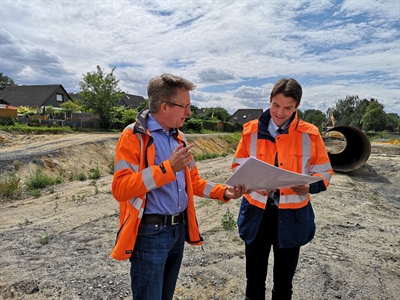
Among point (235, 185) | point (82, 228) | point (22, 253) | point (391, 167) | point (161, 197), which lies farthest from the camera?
point (391, 167)

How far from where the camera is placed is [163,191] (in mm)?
2086

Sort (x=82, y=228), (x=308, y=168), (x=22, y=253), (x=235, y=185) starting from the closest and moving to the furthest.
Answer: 1. (x=235, y=185)
2. (x=308, y=168)
3. (x=22, y=253)
4. (x=82, y=228)

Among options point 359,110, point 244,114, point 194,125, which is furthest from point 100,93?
point 359,110

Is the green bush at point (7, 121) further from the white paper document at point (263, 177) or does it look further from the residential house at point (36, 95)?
the residential house at point (36, 95)

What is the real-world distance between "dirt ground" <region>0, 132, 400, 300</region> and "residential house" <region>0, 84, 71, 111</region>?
127ft

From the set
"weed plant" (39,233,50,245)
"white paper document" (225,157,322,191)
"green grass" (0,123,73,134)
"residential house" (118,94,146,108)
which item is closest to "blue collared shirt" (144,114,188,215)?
"white paper document" (225,157,322,191)

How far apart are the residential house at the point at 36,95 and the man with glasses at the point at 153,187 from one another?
45457 mm

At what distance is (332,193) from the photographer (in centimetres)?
906

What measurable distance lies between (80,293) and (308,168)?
8.77ft

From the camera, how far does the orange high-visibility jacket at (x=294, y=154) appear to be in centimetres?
249

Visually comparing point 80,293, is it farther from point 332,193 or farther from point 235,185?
point 332,193

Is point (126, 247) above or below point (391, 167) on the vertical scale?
above

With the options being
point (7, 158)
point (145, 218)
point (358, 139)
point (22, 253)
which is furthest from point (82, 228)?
point (358, 139)

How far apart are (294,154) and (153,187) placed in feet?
3.90
